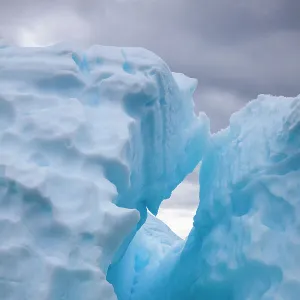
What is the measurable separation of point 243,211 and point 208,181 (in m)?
0.81

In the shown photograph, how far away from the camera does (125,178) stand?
13.2 feet

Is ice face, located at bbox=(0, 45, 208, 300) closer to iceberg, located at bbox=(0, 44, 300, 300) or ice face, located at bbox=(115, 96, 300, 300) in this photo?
iceberg, located at bbox=(0, 44, 300, 300)

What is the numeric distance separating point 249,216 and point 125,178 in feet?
3.85

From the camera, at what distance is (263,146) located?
4789 mm

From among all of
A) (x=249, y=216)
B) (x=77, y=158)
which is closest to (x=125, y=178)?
(x=77, y=158)

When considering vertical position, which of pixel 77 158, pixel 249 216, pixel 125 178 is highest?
pixel 77 158

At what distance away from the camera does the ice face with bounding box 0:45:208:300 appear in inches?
130

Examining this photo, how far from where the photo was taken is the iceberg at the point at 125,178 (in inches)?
134

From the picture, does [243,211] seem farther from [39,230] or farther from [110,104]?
[39,230]

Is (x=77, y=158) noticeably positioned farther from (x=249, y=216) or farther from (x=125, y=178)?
(x=249, y=216)

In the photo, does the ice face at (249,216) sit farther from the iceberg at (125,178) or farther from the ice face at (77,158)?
the ice face at (77,158)

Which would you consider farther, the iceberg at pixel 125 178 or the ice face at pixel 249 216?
the ice face at pixel 249 216

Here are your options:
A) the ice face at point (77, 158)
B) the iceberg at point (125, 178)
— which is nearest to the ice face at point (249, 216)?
the iceberg at point (125, 178)

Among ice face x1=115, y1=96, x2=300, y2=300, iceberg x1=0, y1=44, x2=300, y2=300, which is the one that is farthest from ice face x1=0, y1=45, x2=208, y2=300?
ice face x1=115, y1=96, x2=300, y2=300
